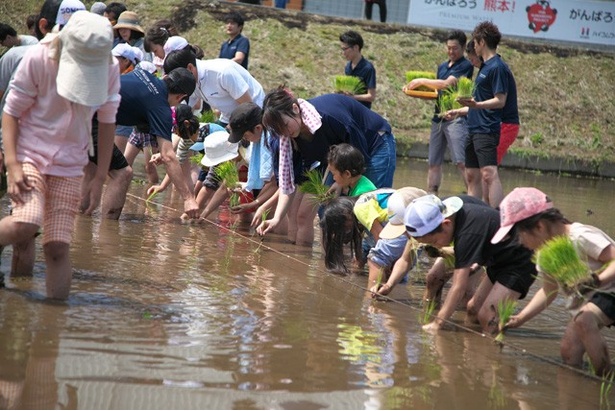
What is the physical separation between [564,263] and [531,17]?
19.8 meters

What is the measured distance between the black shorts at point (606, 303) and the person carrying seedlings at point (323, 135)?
296 cm

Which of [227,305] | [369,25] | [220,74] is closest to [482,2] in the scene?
[369,25]

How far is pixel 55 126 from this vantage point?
532cm

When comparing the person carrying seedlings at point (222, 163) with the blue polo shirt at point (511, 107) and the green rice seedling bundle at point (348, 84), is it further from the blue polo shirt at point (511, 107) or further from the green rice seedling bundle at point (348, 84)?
the green rice seedling bundle at point (348, 84)

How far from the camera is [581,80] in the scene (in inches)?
910

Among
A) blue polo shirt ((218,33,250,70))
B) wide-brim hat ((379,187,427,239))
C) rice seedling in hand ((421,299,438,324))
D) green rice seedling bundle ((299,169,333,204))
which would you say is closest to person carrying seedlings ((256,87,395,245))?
green rice seedling bundle ((299,169,333,204))

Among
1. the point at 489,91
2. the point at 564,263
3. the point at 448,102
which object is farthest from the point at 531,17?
the point at 564,263

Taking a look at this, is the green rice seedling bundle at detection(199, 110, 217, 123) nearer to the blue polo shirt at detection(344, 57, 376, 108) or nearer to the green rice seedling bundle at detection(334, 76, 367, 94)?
the green rice seedling bundle at detection(334, 76, 367, 94)

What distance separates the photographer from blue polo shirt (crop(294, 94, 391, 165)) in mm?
7797

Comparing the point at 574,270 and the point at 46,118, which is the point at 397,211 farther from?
the point at 46,118

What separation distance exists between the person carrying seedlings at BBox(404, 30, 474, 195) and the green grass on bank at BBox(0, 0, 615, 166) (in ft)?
24.3

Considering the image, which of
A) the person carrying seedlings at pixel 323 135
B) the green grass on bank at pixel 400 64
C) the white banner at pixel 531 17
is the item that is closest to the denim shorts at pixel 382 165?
the person carrying seedlings at pixel 323 135

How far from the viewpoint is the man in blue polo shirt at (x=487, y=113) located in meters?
9.83

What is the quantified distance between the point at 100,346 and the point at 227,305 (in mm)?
1267
